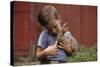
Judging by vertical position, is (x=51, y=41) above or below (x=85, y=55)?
above

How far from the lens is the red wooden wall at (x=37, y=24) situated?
2307 mm

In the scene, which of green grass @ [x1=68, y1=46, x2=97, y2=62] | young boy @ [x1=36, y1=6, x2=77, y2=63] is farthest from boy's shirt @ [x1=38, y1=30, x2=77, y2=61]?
green grass @ [x1=68, y1=46, x2=97, y2=62]

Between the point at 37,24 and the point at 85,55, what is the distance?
2.52 ft

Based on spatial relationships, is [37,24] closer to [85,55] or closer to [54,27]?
[54,27]

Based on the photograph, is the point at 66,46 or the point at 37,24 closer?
the point at 37,24

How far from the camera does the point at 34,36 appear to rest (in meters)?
2.37

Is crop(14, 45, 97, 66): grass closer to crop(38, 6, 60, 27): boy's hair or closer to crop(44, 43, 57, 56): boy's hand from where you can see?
crop(44, 43, 57, 56): boy's hand

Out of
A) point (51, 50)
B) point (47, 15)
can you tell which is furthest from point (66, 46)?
point (47, 15)

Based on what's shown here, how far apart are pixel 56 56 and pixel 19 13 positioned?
0.69 meters

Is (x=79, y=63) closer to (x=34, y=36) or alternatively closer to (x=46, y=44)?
(x=46, y=44)

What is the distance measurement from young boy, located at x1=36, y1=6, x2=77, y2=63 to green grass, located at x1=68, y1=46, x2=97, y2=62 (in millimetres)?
120

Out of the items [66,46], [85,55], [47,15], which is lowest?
[85,55]

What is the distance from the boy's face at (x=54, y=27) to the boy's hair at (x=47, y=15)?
42 mm

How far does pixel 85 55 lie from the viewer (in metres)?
2.63
